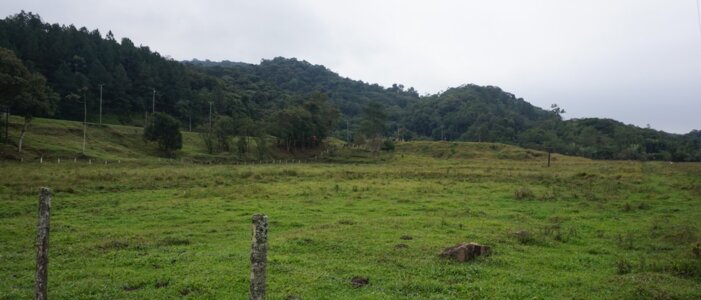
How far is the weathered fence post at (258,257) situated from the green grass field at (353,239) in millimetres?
5170

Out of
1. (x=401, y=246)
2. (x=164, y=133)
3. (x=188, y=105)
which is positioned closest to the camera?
(x=401, y=246)

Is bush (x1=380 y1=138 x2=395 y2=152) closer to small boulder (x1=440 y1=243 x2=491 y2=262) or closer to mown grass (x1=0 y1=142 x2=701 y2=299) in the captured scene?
mown grass (x1=0 y1=142 x2=701 y2=299)

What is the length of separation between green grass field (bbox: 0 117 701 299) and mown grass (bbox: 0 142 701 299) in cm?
7

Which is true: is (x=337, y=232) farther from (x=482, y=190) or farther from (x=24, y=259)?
(x=482, y=190)

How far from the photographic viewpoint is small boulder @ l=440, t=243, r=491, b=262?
14.4 m

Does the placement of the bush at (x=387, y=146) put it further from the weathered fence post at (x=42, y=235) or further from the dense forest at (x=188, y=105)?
the weathered fence post at (x=42, y=235)

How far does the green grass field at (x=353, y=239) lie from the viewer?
1201 cm

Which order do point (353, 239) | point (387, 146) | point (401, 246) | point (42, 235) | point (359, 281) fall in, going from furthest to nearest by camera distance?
point (387, 146) → point (353, 239) → point (401, 246) → point (359, 281) → point (42, 235)

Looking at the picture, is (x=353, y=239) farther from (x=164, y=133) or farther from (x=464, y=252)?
Answer: (x=164, y=133)

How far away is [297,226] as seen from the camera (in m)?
20.9

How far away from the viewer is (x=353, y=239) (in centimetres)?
1755

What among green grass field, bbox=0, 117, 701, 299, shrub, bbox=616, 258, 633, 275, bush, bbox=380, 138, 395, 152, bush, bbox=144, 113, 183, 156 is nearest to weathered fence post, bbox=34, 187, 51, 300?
green grass field, bbox=0, 117, 701, 299

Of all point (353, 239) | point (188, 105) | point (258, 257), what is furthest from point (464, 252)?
point (188, 105)

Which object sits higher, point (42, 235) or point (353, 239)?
point (42, 235)
